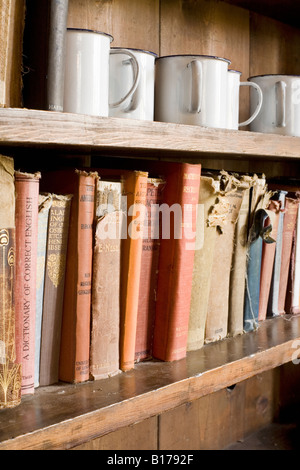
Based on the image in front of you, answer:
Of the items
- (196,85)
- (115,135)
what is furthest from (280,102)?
(115,135)

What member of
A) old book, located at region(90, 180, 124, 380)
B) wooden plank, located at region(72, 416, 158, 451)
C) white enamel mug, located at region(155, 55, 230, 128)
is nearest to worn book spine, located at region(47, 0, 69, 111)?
old book, located at region(90, 180, 124, 380)

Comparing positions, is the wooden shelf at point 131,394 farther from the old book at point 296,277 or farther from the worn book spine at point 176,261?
the old book at point 296,277

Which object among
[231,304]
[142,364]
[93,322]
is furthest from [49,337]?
[231,304]

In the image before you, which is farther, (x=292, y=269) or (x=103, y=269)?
(x=292, y=269)

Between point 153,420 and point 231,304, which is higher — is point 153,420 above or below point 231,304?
below

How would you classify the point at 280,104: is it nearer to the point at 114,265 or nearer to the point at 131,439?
the point at 114,265

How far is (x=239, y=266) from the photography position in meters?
0.96

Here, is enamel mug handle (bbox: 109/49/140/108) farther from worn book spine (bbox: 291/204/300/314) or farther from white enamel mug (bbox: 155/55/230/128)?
worn book spine (bbox: 291/204/300/314)

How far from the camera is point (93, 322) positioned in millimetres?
745

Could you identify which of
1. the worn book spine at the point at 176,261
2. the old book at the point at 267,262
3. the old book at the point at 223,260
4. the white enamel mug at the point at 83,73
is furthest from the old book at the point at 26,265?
the old book at the point at 267,262

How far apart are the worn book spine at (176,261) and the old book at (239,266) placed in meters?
0.14

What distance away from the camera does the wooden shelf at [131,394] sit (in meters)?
0.62

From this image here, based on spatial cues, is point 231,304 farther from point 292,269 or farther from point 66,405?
point 66,405
